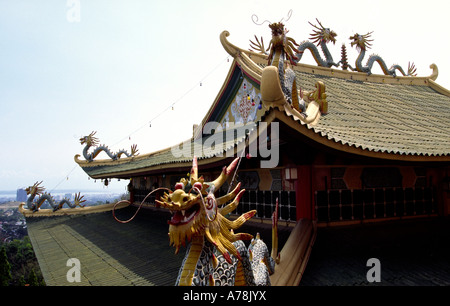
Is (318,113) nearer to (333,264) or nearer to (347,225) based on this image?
(347,225)

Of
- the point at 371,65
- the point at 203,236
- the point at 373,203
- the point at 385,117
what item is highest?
the point at 371,65

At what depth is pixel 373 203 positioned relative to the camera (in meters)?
6.23

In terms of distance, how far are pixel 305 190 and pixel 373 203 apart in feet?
5.48

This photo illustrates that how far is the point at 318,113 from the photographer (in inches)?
267

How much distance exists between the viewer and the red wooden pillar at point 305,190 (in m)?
5.67

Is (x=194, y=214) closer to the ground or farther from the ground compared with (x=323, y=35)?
closer to the ground

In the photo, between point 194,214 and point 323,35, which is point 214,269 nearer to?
point 194,214

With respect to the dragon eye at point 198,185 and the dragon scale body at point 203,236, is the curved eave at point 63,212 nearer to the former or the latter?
the dragon scale body at point 203,236

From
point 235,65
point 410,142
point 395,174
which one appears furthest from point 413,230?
point 235,65

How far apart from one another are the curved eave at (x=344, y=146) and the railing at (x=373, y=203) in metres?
1.15

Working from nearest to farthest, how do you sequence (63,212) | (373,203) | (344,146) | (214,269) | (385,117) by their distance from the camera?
(214,269) < (344,146) < (373,203) < (385,117) < (63,212)

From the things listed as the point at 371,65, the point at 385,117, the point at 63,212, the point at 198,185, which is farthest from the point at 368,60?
the point at 63,212

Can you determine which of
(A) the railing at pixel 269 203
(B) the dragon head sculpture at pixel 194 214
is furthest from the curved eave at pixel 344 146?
(A) the railing at pixel 269 203
